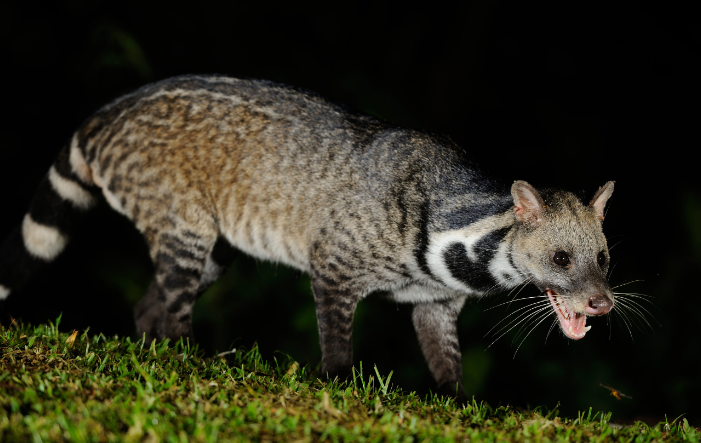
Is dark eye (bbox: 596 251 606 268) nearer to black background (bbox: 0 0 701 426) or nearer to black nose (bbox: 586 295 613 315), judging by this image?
black nose (bbox: 586 295 613 315)

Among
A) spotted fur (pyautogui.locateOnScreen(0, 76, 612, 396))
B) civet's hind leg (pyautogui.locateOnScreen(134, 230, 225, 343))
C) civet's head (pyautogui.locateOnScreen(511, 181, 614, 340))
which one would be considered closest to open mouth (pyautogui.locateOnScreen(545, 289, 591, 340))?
civet's head (pyautogui.locateOnScreen(511, 181, 614, 340))

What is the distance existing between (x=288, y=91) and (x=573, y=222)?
95.5 inches

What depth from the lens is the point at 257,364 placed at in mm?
4031

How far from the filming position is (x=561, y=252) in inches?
148

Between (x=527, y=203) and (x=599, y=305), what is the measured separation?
2.43 feet

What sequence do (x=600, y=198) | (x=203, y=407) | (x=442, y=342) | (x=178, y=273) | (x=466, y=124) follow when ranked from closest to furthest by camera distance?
(x=203, y=407) → (x=600, y=198) → (x=178, y=273) → (x=442, y=342) → (x=466, y=124)

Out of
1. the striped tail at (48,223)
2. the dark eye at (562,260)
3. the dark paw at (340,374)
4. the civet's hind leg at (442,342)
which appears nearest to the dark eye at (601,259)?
the dark eye at (562,260)

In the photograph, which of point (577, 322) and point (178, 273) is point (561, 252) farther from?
point (178, 273)

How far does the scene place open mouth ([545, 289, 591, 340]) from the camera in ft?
12.2

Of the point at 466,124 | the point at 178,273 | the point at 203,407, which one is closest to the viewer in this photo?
the point at 203,407

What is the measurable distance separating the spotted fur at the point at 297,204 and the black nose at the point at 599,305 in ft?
1.43

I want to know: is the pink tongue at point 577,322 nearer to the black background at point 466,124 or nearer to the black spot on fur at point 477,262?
the black spot on fur at point 477,262

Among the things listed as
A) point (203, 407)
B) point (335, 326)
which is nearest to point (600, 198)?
point (335, 326)

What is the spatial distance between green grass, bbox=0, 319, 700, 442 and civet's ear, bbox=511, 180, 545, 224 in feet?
3.94
